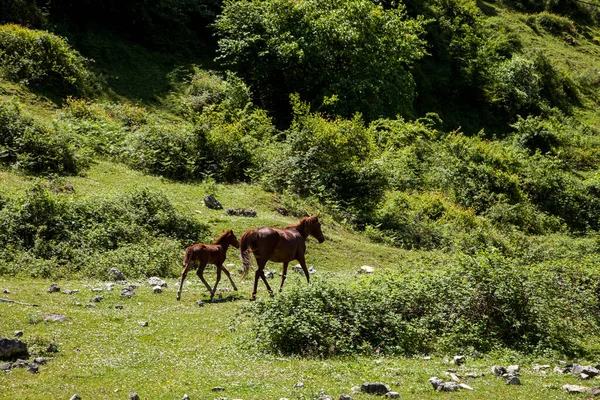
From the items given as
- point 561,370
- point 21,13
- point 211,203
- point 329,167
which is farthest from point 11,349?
point 21,13

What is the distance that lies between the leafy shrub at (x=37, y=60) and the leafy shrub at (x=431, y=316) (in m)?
23.2

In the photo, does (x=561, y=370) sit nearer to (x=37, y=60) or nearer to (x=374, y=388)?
(x=374, y=388)

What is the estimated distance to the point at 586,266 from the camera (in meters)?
20.4

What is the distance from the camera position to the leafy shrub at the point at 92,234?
18.4 meters

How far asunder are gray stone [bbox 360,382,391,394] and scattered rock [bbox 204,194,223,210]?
15765 mm

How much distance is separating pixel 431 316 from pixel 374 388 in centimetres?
469

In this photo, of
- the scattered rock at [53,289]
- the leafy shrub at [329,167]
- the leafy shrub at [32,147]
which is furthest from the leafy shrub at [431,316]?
the leafy shrub at [32,147]

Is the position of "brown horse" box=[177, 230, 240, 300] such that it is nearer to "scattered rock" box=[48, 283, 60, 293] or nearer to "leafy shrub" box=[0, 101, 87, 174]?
"scattered rock" box=[48, 283, 60, 293]

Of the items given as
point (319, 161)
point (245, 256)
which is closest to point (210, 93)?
point (319, 161)

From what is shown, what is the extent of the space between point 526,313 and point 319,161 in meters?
17.0

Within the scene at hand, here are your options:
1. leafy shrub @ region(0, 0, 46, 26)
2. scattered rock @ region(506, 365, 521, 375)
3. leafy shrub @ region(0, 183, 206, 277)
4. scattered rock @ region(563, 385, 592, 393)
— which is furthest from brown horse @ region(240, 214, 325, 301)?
leafy shrub @ region(0, 0, 46, 26)

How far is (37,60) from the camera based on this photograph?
32625mm

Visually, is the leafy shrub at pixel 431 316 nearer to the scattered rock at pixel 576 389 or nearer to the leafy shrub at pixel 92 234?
the scattered rock at pixel 576 389

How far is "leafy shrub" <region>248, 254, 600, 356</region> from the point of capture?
12766mm
